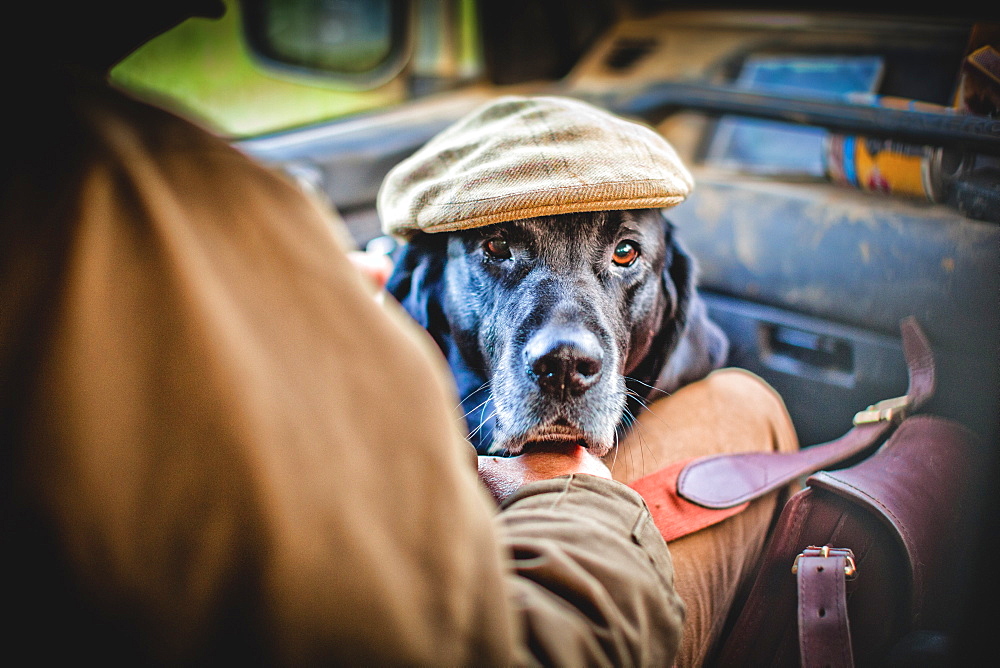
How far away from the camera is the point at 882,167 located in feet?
6.06

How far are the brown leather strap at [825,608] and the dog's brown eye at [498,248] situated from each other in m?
0.93

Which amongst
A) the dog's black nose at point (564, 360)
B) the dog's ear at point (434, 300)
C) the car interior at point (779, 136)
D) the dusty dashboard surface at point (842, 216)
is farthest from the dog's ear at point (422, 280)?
the dusty dashboard surface at point (842, 216)

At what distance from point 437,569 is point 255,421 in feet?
0.78

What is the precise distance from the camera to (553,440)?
1393 millimetres

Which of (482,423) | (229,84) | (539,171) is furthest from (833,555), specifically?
(229,84)

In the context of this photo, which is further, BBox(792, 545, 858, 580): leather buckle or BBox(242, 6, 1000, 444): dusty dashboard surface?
BBox(242, 6, 1000, 444): dusty dashboard surface

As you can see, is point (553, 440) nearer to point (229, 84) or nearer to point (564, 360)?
point (564, 360)

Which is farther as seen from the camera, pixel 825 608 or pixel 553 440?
pixel 553 440

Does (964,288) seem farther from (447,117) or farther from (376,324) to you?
(447,117)

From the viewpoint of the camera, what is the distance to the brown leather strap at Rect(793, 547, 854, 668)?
1206 millimetres

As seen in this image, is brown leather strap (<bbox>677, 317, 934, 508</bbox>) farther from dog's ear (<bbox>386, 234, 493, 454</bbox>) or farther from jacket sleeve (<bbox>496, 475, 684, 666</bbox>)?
dog's ear (<bbox>386, 234, 493, 454</bbox>)

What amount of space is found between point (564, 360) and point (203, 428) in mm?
840

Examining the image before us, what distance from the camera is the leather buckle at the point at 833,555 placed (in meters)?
1.24

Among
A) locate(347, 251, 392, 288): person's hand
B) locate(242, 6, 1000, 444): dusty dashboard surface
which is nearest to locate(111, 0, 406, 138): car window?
locate(242, 6, 1000, 444): dusty dashboard surface
